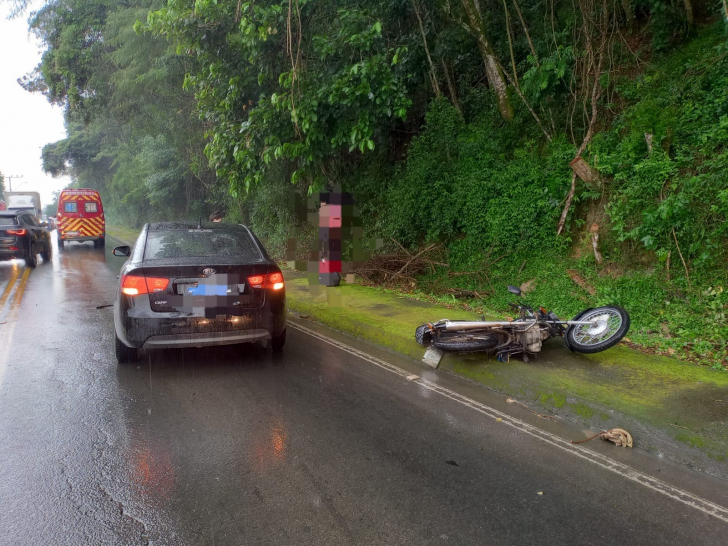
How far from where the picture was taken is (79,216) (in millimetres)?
22047

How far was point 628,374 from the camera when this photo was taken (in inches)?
193

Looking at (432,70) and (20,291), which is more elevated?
(432,70)

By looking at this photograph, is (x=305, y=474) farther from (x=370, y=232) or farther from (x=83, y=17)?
(x=83, y=17)

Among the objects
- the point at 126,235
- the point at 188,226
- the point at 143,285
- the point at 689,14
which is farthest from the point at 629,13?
the point at 126,235

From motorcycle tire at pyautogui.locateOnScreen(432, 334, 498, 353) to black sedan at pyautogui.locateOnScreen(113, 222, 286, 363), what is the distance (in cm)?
180

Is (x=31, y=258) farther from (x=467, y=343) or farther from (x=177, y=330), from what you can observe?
(x=467, y=343)

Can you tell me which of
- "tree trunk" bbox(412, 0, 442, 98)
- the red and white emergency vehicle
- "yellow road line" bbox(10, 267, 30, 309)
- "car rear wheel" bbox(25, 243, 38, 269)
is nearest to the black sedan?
"yellow road line" bbox(10, 267, 30, 309)

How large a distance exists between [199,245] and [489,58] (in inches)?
281

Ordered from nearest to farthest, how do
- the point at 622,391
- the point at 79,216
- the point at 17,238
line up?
the point at 622,391 → the point at 17,238 → the point at 79,216

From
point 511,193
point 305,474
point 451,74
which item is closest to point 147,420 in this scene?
point 305,474

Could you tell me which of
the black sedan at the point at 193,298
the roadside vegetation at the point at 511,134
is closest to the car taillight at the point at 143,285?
the black sedan at the point at 193,298

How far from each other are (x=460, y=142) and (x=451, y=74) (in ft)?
8.18

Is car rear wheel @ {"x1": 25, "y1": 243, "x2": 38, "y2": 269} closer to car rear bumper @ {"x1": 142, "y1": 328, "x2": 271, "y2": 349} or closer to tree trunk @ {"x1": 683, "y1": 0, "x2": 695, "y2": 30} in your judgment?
car rear bumper @ {"x1": 142, "y1": 328, "x2": 271, "y2": 349}

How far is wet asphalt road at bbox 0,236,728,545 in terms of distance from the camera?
2.77 metres
